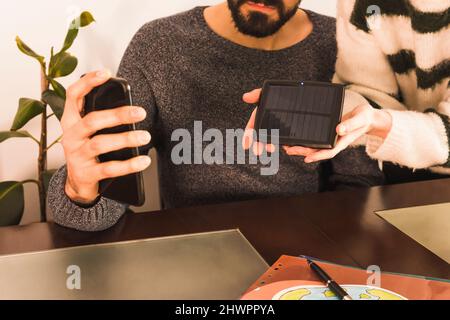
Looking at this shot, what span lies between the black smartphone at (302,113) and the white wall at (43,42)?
33.3 inches

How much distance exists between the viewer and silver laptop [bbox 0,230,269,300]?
599 mm

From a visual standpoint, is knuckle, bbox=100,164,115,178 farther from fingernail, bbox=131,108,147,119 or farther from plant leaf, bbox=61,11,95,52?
plant leaf, bbox=61,11,95,52

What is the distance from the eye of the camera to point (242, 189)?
3.51 feet

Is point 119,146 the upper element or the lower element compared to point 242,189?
upper

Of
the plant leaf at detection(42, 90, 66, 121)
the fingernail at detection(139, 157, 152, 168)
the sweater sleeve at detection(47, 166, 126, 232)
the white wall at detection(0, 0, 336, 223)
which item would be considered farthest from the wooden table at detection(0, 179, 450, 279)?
the white wall at detection(0, 0, 336, 223)

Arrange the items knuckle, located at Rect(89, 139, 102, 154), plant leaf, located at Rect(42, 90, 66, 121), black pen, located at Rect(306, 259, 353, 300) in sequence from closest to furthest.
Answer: black pen, located at Rect(306, 259, 353, 300), knuckle, located at Rect(89, 139, 102, 154), plant leaf, located at Rect(42, 90, 66, 121)

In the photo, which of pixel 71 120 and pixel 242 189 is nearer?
pixel 71 120

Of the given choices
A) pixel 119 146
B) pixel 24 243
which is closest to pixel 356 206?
pixel 119 146

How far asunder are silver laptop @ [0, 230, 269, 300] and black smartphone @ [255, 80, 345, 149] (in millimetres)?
155

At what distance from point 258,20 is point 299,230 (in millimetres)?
503

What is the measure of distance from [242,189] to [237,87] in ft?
0.68
